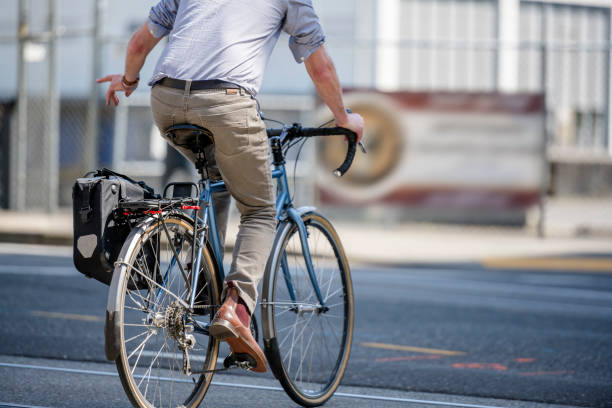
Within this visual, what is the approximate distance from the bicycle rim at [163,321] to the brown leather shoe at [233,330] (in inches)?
4.4

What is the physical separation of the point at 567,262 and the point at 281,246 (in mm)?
8311

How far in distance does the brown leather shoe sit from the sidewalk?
7.02 m

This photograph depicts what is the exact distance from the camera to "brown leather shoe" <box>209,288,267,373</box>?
349cm

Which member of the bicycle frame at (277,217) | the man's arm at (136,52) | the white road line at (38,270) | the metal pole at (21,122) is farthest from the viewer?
the metal pole at (21,122)

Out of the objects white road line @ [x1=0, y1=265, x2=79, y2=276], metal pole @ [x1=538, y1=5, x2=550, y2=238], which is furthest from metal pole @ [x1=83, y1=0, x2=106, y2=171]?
metal pole @ [x1=538, y1=5, x2=550, y2=238]

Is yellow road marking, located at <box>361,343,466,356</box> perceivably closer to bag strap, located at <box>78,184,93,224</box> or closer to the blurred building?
bag strap, located at <box>78,184,93,224</box>

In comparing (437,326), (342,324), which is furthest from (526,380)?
(437,326)

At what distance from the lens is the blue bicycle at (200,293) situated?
10.8 ft

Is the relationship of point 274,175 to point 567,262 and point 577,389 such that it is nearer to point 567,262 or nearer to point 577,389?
point 577,389

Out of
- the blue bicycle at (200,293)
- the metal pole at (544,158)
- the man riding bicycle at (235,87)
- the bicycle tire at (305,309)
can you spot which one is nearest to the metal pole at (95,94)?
the metal pole at (544,158)

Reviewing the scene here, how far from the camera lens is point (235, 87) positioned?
3.46 meters

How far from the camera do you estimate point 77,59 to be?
55.9ft

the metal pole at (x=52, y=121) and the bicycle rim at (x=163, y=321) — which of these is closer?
the bicycle rim at (x=163, y=321)

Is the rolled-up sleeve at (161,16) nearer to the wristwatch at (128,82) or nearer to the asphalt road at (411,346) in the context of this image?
the wristwatch at (128,82)
